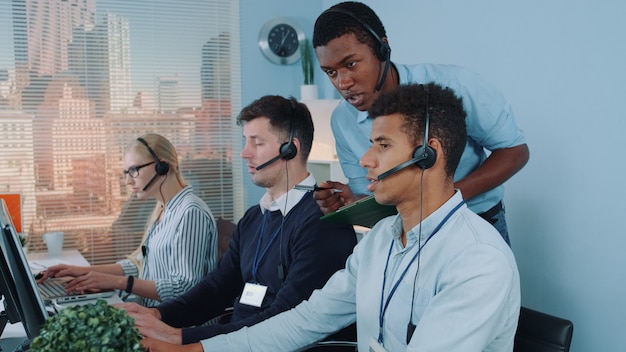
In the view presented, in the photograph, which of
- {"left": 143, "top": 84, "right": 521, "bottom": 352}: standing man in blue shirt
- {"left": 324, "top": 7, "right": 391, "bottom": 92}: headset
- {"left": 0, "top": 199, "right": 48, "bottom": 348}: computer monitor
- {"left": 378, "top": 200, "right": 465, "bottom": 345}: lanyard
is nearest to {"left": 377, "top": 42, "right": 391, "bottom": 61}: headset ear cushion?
{"left": 324, "top": 7, "right": 391, "bottom": 92}: headset

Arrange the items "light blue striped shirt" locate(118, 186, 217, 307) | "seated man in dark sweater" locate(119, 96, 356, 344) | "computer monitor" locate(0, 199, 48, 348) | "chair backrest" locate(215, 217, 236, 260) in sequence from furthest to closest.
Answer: "chair backrest" locate(215, 217, 236, 260), "light blue striped shirt" locate(118, 186, 217, 307), "seated man in dark sweater" locate(119, 96, 356, 344), "computer monitor" locate(0, 199, 48, 348)

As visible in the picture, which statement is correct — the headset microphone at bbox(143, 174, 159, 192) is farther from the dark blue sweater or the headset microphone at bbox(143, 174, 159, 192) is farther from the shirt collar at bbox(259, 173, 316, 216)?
the shirt collar at bbox(259, 173, 316, 216)

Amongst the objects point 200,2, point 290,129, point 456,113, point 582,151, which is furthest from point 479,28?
point 200,2

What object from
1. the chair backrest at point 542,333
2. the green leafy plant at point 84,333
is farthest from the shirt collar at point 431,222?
the green leafy plant at point 84,333

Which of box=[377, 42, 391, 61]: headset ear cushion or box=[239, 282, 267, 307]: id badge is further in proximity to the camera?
box=[239, 282, 267, 307]: id badge

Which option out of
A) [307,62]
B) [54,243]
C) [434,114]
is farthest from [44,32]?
[434,114]

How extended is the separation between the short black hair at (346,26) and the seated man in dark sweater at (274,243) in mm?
491

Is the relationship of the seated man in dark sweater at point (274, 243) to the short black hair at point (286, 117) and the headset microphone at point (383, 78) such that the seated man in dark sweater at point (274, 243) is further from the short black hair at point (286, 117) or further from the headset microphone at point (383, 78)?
the headset microphone at point (383, 78)

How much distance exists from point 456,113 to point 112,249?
12.1ft

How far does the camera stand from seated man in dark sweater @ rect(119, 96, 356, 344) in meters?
2.05

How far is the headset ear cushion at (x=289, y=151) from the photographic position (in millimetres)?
2322

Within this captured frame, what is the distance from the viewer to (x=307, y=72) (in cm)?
482

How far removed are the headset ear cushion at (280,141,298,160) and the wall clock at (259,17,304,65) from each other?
2.78 meters

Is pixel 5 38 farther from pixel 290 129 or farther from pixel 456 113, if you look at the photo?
pixel 456 113
